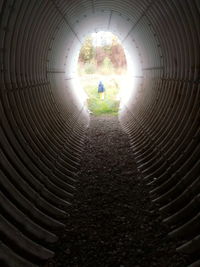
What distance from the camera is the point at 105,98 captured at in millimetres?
21859

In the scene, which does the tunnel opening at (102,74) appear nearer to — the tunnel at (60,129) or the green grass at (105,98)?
the green grass at (105,98)

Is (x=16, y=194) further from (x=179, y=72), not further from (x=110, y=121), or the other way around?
(x=110, y=121)

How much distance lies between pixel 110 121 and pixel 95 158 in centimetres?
592

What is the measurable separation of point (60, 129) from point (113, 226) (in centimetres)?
400

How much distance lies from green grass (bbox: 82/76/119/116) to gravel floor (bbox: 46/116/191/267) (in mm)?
9468

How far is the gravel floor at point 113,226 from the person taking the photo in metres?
4.08

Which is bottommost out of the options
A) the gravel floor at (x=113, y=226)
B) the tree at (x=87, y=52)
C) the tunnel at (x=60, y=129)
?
the gravel floor at (x=113, y=226)

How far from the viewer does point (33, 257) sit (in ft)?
12.9

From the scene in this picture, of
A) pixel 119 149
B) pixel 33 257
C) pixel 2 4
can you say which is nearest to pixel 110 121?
pixel 119 149

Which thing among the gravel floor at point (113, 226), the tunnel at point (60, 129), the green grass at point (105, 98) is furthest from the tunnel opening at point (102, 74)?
the gravel floor at point (113, 226)

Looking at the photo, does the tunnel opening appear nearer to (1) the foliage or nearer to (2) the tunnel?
(1) the foliage

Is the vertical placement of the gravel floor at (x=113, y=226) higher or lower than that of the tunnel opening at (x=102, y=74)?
lower

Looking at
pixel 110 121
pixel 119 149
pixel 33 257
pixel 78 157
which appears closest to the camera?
pixel 33 257

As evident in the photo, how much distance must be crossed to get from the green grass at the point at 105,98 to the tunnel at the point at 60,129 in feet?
24.0
